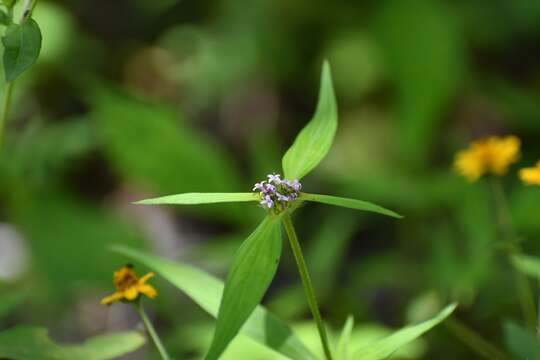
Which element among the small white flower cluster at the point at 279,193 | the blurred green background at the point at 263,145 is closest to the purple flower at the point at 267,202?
the small white flower cluster at the point at 279,193

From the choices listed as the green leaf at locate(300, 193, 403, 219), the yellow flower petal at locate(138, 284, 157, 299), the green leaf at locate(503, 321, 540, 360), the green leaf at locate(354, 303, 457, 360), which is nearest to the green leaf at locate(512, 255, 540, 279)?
the green leaf at locate(503, 321, 540, 360)

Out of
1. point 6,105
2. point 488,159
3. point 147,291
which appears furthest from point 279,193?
point 488,159

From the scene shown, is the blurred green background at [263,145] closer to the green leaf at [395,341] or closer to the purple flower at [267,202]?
the green leaf at [395,341]

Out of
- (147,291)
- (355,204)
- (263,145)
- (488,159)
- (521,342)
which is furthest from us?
(263,145)

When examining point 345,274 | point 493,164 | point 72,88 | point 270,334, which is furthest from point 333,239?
point 72,88

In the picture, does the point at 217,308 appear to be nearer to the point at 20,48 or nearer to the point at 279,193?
the point at 279,193
